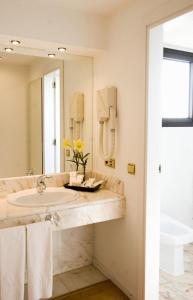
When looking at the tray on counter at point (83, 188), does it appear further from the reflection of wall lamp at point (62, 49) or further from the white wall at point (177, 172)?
the reflection of wall lamp at point (62, 49)

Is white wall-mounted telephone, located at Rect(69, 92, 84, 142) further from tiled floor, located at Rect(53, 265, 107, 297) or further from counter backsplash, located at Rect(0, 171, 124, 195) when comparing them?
tiled floor, located at Rect(53, 265, 107, 297)

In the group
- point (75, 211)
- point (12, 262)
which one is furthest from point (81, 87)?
point (12, 262)

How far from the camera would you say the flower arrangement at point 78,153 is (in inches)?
102

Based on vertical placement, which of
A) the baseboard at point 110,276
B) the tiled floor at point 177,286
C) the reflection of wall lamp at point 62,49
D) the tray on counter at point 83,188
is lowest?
the tiled floor at point 177,286

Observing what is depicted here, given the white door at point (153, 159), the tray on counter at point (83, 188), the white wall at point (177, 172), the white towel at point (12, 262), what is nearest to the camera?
the white towel at point (12, 262)

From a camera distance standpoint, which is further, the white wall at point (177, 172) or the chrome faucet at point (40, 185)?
the white wall at point (177, 172)

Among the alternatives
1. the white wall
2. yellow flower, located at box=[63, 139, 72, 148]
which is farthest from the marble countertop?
the white wall

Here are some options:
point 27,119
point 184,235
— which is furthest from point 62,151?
point 184,235

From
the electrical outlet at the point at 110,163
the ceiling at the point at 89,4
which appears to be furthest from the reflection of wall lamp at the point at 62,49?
the electrical outlet at the point at 110,163

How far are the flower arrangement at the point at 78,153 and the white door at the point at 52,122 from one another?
111 mm

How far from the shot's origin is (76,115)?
264cm

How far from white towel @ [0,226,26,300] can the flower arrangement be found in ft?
3.21

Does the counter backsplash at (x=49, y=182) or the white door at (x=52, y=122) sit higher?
the white door at (x=52, y=122)

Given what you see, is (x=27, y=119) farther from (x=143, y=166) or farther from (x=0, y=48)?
(x=143, y=166)
